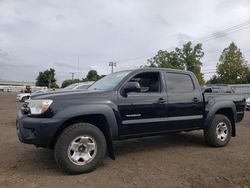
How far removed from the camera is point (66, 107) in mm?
4984

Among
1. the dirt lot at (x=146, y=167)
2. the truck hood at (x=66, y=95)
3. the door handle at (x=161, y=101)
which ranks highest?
the truck hood at (x=66, y=95)

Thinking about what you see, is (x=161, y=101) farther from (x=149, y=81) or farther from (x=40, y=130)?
(x=40, y=130)

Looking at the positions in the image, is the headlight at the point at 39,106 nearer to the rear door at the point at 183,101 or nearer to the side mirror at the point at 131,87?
the side mirror at the point at 131,87

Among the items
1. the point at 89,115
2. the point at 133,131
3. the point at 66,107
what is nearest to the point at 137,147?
the point at 133,131

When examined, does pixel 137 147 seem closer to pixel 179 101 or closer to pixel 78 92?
pixel 179 101

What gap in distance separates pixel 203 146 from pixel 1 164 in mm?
4434

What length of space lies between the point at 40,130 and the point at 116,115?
1.37m

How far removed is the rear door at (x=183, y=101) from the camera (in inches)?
245

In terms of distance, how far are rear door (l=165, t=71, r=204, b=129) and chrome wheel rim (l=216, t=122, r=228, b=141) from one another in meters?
0.62

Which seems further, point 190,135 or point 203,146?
point 190,135

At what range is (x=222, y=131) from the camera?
7.14 metres

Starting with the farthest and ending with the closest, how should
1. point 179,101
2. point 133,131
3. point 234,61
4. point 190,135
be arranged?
point 234,61, point 190,135, point 179,101, point 133,131

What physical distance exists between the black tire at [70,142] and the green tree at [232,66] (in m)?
46.9

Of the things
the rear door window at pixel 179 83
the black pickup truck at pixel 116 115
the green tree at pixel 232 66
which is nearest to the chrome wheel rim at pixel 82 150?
the black pickup truck at pixel 116 115
